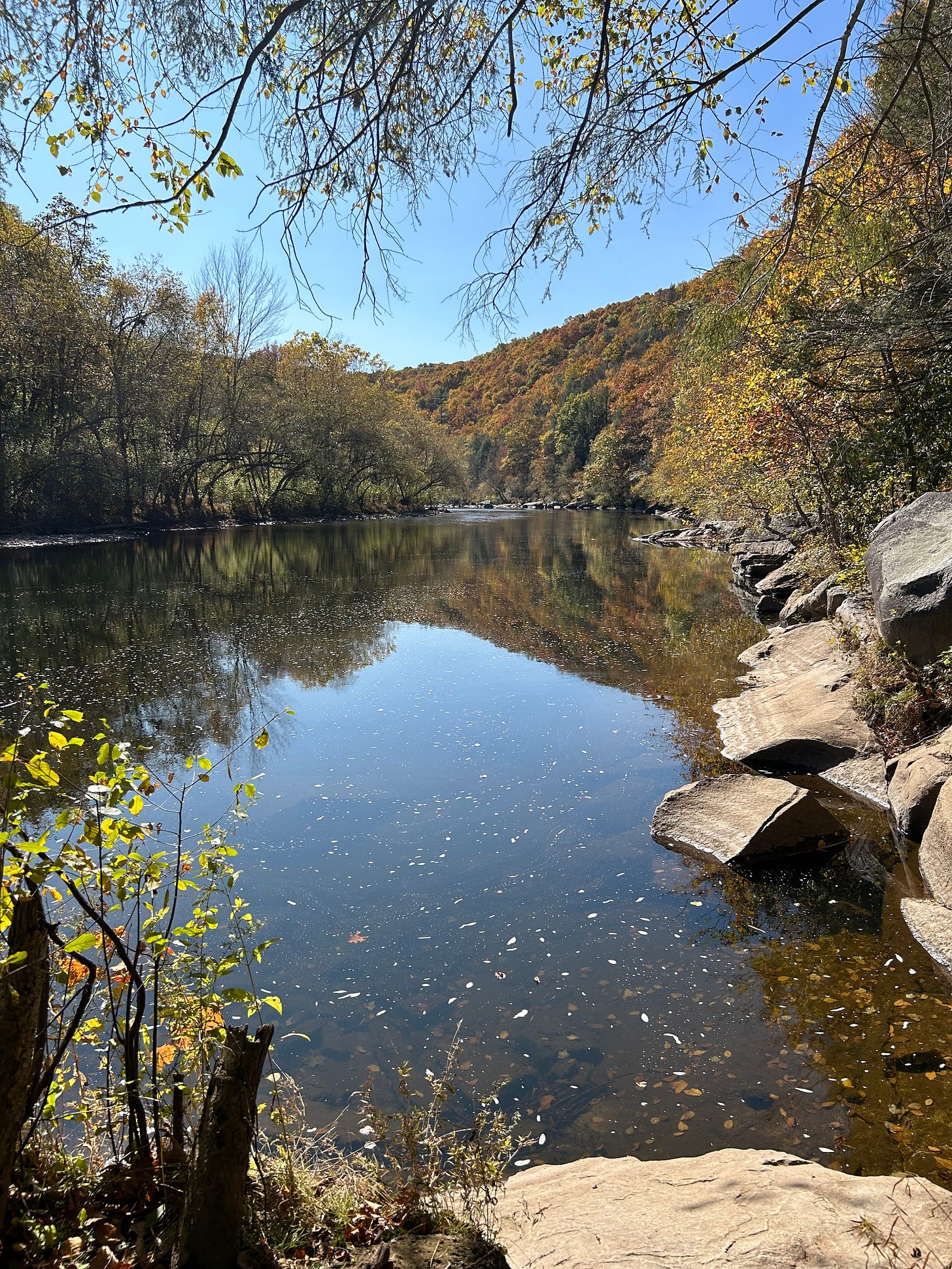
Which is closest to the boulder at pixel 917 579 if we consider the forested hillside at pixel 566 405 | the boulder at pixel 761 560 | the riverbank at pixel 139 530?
the boulder at pixel 761 560

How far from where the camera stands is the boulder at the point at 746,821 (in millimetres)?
6344

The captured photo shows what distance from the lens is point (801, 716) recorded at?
347 inches

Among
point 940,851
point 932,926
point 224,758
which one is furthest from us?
point 940,851

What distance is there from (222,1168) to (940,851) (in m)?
5.46

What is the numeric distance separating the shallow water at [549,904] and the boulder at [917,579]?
1.86 metres

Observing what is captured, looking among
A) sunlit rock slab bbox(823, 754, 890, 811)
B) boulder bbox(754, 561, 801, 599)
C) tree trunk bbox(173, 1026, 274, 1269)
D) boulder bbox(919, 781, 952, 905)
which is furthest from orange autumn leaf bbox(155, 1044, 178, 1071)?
boulder bbox(754, 561, 801, 599)

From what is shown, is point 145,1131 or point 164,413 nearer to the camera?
point 145,1131

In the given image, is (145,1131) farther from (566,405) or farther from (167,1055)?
(566,405)

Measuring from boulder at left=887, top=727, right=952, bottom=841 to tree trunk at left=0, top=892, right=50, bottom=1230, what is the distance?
6.47 m

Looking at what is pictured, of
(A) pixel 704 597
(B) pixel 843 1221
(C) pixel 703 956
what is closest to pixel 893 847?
(C) pixel 703 956

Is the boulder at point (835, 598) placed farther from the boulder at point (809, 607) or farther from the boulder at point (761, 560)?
the boulder at point (761, 560)

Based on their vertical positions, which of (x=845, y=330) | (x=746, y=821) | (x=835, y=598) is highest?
(x=845, y=330)

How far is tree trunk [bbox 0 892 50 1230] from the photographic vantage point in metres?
1.84

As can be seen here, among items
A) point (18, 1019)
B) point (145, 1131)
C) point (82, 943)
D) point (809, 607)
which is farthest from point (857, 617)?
point (18, 1019)
